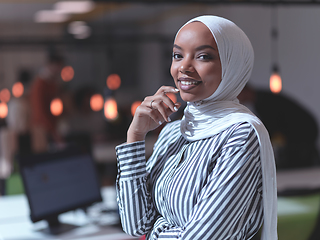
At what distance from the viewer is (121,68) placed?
10.0m

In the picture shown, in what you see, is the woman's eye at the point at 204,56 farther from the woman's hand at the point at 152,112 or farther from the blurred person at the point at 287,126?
the blurred person at the point at 287,126

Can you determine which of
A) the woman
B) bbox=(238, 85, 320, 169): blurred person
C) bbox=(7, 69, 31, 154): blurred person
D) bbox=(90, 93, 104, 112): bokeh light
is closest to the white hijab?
the woman

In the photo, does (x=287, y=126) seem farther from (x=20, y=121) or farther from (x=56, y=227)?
(x=20, y=121)

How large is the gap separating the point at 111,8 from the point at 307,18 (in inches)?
176

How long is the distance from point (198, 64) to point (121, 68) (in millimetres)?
9253

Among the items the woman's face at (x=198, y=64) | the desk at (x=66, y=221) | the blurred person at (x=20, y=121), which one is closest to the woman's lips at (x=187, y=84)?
the woman's face at (x=198, y=64)

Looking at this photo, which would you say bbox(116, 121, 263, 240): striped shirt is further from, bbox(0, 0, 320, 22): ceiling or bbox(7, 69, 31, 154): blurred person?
bbox(0, 0, 320, 22): ceiling

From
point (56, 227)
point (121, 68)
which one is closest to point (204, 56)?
point (56, 227)

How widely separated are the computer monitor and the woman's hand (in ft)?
3.97

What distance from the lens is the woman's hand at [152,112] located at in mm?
973

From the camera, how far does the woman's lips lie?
924 millimetres

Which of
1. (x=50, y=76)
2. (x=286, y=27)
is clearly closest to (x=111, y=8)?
(x=50, y=76)

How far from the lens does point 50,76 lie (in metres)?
5.19

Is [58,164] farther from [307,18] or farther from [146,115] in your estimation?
[307,18]
